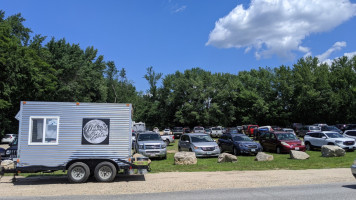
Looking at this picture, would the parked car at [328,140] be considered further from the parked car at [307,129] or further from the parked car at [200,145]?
the parked car at [307,129]

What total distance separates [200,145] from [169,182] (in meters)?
7.91

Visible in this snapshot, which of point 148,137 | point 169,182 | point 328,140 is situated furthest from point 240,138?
point 169,182

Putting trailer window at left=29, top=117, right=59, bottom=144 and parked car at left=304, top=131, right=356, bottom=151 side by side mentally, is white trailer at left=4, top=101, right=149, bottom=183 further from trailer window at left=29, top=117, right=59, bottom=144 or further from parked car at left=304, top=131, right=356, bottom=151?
parked car at left=304, top=131, right=356, bottom=151

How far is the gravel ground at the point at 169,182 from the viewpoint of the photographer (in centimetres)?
927

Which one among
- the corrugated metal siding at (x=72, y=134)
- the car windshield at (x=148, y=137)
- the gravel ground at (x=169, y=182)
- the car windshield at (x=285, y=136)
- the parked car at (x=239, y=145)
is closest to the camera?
the gravel ground at (x=169, y=182)

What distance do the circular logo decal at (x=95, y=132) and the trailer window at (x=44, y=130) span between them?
109 cm

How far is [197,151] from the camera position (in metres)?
18.1

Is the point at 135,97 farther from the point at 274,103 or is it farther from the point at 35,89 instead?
the point at 35,89

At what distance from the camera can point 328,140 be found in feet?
68.8

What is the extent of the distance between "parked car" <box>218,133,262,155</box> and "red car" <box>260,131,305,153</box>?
5.79ft

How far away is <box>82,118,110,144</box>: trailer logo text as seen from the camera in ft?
34.9

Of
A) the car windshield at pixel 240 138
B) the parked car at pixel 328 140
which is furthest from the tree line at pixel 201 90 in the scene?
the parked car at pixel 328 140

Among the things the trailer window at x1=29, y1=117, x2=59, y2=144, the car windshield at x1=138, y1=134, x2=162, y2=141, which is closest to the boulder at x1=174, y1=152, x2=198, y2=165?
the car windshield at x1=138, y1=134, x2=162, y2=141

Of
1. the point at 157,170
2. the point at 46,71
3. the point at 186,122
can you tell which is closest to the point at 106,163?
the point at 157,170
